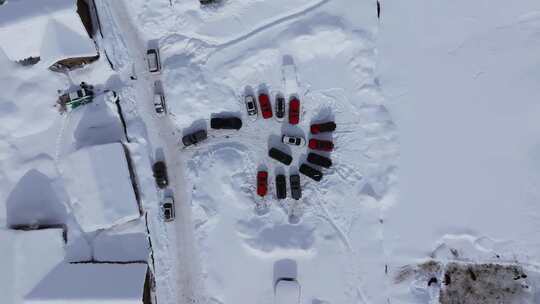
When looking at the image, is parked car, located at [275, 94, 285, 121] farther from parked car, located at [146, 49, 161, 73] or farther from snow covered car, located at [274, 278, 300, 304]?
snow covered car, located at [274, 278, 300, 304]

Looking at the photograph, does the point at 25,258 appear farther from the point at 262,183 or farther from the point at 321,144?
the point at 321,144

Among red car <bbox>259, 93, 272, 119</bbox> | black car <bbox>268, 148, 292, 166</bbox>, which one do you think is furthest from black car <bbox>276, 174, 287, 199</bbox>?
red car <bbox>259, 93, 272, 119</bbox>

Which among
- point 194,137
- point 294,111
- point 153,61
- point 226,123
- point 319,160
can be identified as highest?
point 153,61

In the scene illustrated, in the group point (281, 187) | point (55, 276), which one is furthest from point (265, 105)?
point (55, 276)

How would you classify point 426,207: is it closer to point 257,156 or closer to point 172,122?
point 257,156

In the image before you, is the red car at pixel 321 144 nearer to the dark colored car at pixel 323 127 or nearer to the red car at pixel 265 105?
the dark colored car at pixel 323 127

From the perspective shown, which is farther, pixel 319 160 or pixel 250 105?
pixel 250 105
